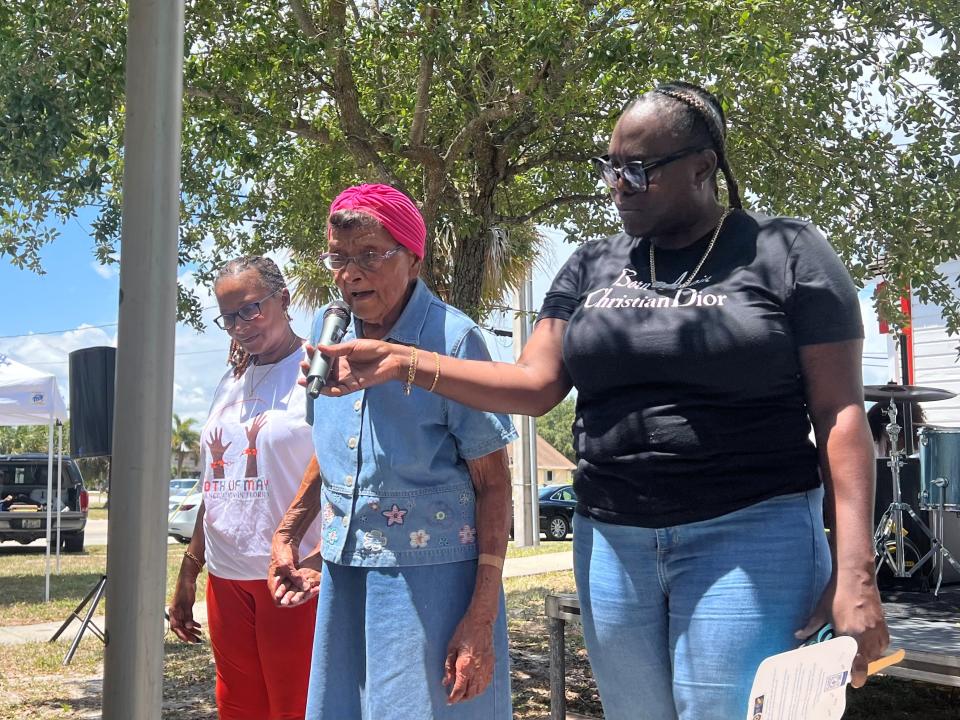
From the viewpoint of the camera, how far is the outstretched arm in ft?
6.28

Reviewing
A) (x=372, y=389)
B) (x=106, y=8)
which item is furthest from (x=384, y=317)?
(x=106, y=8)

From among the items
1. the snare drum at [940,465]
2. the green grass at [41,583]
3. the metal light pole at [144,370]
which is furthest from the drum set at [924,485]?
the metal light pole at [144,370]

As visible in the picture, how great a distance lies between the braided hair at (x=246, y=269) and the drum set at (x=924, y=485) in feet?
21.6

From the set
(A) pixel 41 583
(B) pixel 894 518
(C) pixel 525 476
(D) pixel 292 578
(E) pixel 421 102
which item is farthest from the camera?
(C) pixel 525 476

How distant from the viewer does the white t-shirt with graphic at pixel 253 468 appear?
3244 millimetres

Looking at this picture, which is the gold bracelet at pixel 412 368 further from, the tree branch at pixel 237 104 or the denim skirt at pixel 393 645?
the tree branch at pixel 237 104

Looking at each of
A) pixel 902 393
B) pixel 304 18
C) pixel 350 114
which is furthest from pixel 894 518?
pixel 304 18

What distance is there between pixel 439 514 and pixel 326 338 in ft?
1.51

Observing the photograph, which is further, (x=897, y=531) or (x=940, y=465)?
(x=897, y=531)

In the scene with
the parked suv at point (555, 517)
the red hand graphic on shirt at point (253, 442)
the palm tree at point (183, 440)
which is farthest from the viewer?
the palm tree at point (183, 440)

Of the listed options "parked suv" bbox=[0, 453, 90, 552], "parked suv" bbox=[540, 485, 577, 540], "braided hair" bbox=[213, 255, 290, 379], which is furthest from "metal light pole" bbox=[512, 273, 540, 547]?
"braided hair" bbox=[213, 255, 290, 379]

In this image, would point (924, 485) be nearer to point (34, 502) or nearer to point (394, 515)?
point (394, 515)

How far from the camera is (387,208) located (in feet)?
7.89

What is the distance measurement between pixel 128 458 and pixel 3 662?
6.97 metres
